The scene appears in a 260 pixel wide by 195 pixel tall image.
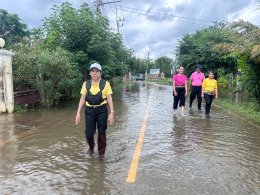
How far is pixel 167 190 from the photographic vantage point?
16.5 ft

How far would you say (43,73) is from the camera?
14836mm

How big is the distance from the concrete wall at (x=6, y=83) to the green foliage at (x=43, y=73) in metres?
1.28

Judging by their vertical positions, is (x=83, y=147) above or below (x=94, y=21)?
below

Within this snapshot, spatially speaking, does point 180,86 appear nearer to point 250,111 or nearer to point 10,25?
point 250,111

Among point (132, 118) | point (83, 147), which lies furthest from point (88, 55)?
point (83, 147)

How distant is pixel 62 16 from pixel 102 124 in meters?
16.3

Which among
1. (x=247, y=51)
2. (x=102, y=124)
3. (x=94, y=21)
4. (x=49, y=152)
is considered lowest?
(x=49, y=152)

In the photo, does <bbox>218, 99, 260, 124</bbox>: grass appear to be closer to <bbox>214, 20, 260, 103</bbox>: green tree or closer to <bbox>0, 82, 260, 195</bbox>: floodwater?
<bbox>214, 20, 260, 103</bbox>: green tree

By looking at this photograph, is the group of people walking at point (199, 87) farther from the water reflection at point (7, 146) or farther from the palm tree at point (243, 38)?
the water reflection at point (7, 146)

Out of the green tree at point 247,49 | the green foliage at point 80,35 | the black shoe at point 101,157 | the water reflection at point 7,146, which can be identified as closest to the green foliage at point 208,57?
the green foliage at point 80,35

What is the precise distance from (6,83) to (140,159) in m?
8.27

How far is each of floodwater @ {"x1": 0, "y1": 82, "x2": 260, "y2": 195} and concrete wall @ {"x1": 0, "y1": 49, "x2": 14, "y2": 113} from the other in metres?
2.30

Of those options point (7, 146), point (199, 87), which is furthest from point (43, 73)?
point (7, 146)

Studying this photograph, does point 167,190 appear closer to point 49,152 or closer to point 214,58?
point 49,152
